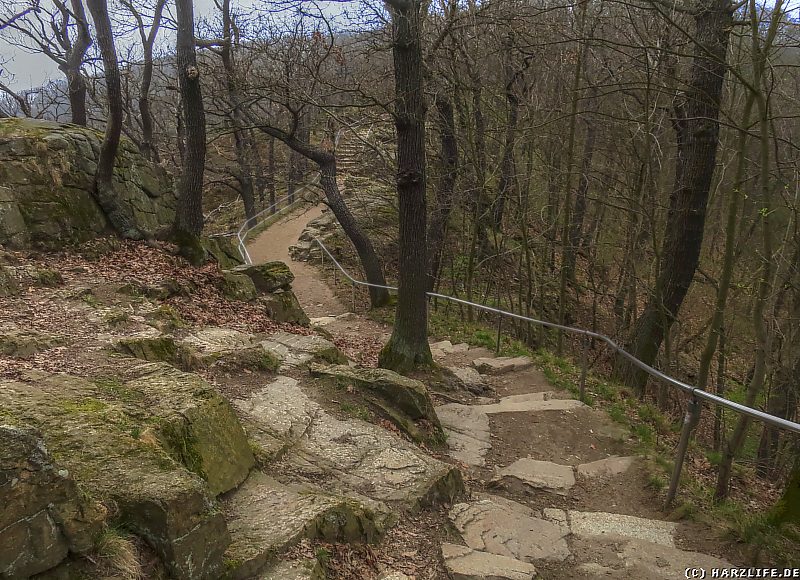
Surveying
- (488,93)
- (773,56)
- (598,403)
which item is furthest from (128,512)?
(488,93)

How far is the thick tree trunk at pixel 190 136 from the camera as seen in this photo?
9.79 meters

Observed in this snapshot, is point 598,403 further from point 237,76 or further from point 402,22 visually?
point 237,76

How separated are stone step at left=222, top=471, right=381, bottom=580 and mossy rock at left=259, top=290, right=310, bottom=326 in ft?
20.5

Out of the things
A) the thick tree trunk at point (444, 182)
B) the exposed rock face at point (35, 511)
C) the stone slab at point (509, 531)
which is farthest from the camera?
the thick tree trunk at point (444, 182)

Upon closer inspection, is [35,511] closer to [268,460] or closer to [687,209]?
[268,460]

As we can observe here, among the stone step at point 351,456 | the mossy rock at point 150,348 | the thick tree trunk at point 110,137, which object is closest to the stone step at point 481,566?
the stone step at point 351,456

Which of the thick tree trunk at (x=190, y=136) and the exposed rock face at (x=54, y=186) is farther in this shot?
the thick tree trunk at (x=190, y=136)

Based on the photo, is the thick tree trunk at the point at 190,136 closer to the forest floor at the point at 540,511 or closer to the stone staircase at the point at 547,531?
the forest floor at the point at 540,511

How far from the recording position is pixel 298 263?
2067 centimetres

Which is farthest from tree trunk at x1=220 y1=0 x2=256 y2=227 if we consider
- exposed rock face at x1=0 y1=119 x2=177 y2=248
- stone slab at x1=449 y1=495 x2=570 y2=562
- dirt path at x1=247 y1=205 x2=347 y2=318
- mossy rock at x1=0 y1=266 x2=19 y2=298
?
stone slab at x1=449 y1=495 x2=570 y2=562

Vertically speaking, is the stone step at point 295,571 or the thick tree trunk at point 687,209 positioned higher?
the thick tree trunk at point 687,209

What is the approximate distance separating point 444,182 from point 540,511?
9.64m

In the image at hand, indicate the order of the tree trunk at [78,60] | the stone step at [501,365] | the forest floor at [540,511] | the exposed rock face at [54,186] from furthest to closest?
the tree trunk at [78,60], the stone step at [501,365], the exposed rock face at [54,186], the forest floor at [540,511]

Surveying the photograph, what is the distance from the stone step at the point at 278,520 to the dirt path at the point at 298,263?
10.9 meters
